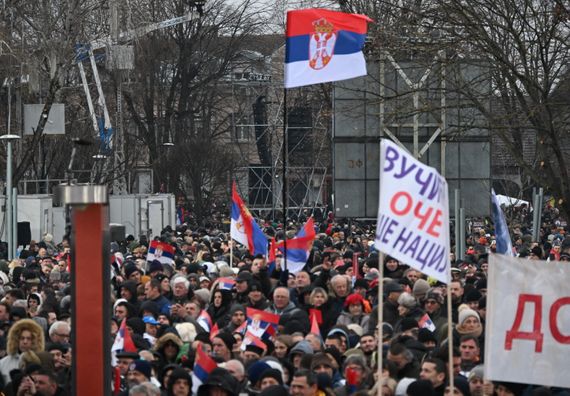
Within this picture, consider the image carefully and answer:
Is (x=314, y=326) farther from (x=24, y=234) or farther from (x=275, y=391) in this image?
(x=24, y=234)

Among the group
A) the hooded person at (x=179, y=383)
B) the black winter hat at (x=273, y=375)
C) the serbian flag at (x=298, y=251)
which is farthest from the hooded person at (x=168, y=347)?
the serbian flag at (x=298, y=251)

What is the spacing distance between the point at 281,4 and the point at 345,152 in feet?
128

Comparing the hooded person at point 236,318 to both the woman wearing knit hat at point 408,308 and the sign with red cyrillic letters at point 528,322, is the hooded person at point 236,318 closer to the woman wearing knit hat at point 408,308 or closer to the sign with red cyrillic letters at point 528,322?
the woman wearing knit hat at point 408,308

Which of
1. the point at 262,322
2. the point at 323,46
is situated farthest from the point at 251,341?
the point at 323,46

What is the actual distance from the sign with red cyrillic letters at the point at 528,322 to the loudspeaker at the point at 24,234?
24.7 metres

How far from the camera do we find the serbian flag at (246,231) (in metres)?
24.3

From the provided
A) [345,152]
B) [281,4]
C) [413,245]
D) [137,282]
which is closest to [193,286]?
[137,282]

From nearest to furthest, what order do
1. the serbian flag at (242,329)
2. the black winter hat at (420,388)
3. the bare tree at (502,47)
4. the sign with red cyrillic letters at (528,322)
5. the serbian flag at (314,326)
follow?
the sign with red cyrillic letters at (528,322) → the black winter hat at (420,388) → the serbian flag at (314,326) → the serbian flag at (242,329) → the bare tree at (502,47)

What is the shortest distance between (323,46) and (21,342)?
6112 millimetres

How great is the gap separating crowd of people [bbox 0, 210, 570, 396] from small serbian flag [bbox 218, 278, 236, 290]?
0.07 ft

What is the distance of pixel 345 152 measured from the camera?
2467 cm

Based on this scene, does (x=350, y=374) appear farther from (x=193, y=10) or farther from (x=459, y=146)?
(x=193, y=10)

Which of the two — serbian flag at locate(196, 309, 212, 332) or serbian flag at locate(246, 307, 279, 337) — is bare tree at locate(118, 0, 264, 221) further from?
serbian flag at locate(246, 307, 279, 337)

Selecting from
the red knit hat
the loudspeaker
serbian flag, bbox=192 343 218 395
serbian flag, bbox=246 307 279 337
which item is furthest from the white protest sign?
the loudspeaker
